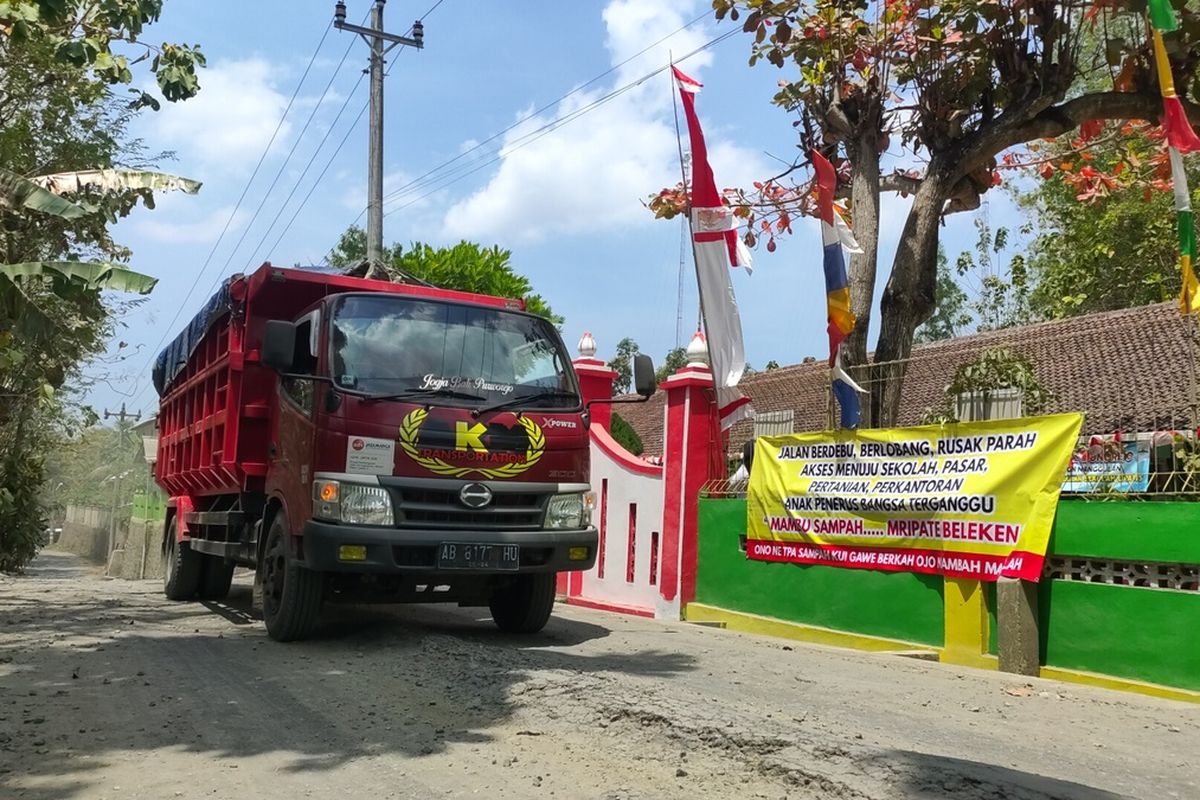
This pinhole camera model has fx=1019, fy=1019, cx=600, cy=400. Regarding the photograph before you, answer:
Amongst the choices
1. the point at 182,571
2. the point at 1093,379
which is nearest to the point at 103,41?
the point at 182,571

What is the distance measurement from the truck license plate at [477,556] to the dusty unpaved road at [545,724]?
21.6 inches

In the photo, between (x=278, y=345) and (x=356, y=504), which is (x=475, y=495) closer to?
(x=356, y=504)

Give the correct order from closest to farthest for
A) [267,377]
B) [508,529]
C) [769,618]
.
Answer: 1. [508,529]
2. [267,377]
3. [769,618]

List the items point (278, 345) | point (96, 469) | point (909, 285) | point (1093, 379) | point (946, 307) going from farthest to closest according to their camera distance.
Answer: point (96, 469) → point (946, 307) → point (1093, 379) → point (909, 285) → point (278, 345)

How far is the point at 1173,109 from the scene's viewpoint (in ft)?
22.7

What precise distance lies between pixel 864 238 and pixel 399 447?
15.8 feet

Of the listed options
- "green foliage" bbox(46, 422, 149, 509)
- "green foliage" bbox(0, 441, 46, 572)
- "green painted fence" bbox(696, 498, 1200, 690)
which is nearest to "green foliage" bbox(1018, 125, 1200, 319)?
"green painted fence" bbox(696, 498, 1200, 690)

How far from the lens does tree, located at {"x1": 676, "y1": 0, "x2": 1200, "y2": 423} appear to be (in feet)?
26.5

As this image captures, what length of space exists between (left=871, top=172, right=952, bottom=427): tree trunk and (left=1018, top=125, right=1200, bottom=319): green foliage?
8.27m

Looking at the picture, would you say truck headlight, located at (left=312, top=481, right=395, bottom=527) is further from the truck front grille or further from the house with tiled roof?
the house with tiled roof

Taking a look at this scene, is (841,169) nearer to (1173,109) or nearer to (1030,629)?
(1173,109)

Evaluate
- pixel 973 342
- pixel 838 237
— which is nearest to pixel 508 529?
pixel 838 237

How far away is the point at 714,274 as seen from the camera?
9.49m

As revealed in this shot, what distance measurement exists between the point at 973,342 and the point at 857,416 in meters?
11.2
